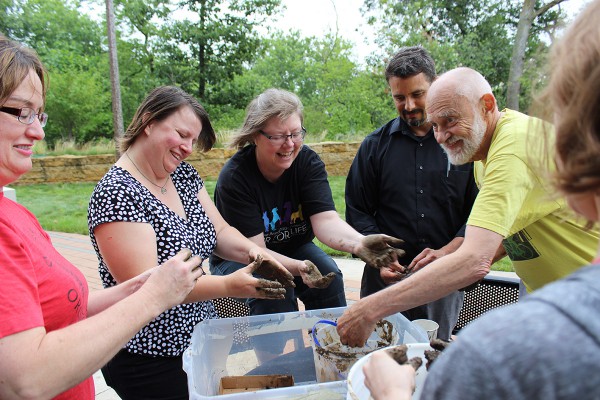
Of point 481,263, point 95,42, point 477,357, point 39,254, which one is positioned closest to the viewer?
point 477,357

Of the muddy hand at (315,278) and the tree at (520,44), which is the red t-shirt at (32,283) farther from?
the tree at (520,44)

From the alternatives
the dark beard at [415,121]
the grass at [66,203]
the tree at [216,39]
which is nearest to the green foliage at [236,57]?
the tree at [216,39]

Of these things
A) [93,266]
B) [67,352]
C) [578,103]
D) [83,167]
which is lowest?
[83,167]

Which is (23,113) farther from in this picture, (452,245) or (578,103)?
(452,245)

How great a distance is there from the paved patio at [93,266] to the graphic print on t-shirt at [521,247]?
1.86 metres

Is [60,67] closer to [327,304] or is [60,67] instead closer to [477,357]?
[327,304]

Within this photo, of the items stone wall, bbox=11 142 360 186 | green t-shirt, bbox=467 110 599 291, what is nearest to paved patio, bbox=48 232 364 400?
green t-shirt, bbox=467 110 599 291

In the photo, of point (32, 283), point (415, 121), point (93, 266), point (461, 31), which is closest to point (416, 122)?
point (415, 121)

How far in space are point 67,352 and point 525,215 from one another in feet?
4.84

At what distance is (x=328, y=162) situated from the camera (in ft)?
32.8

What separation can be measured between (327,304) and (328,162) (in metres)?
7.70

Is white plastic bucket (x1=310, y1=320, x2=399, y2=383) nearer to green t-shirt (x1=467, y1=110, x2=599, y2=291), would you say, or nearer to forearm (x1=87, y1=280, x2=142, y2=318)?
green t-shirt (x1=467, y1=110, x2=599, y2=291)

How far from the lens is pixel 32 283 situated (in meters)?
1.06

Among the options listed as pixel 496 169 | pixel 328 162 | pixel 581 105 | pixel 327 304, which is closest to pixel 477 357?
pixel 581 105
